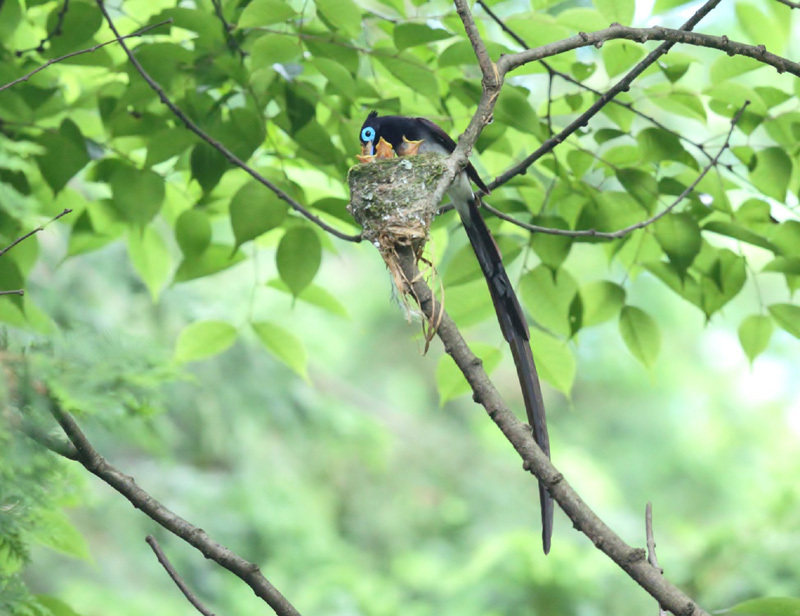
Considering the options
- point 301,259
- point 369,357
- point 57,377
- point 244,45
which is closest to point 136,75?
point 244,45

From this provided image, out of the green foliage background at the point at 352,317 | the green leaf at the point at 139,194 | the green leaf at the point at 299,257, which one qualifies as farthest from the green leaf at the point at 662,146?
the green leaf at the point at 139,194

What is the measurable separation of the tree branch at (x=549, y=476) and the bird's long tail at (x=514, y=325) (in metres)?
0.21

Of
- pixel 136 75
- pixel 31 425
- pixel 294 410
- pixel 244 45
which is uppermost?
pixel 294 410

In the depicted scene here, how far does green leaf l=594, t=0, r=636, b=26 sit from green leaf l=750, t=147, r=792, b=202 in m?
0.47

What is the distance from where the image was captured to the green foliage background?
2.04 m

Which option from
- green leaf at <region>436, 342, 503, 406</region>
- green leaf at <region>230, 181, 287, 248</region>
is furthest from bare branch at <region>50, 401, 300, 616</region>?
green leaf at <region>436, 342, 503, 406</region>

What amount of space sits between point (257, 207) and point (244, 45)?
43cm

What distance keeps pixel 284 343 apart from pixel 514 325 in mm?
856

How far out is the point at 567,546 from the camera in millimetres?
5340

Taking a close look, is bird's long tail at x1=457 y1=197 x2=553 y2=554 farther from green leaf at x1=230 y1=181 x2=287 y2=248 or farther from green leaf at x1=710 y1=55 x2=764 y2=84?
green leaf at x1=710 y1=55 x2=764 y2=84

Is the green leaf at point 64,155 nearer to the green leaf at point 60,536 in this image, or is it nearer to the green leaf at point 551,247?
the green leaf at point 60,536

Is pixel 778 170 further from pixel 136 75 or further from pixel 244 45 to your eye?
pixel 136 75

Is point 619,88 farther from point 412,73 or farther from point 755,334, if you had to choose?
point 755,334

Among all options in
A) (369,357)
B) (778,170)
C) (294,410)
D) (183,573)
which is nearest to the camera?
(778,170)
